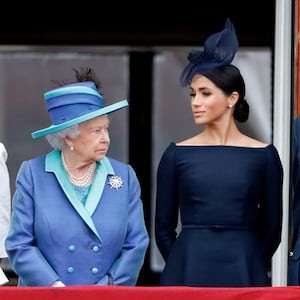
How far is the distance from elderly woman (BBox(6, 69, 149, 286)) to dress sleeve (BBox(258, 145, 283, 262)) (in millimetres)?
494

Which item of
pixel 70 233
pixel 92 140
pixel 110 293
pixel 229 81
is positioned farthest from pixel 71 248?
pixel 229 81

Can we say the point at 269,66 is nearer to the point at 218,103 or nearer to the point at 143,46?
the point at 143,46

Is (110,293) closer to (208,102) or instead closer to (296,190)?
(208,102)

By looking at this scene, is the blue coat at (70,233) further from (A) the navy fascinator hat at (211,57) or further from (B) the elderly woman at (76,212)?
(A) the navy fascinator hat at (211,57)

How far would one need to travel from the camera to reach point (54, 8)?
858cm

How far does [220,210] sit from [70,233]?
59 cm

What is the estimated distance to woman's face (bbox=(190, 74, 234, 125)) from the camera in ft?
14.0

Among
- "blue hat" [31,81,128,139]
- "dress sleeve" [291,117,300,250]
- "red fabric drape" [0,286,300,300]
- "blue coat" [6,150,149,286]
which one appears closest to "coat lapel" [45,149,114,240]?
"blue coat" [6,150,149,286]

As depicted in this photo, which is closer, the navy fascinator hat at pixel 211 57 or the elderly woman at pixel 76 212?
the elderly woman at pixel 76 212

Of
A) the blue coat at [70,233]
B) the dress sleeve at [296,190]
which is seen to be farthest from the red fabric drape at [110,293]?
the dress sleeve at [296,190]

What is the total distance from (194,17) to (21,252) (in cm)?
481

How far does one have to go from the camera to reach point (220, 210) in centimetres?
423

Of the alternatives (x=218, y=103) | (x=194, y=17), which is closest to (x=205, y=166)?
(x=218, y=103)

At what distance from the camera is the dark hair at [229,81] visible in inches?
Answer: 169
